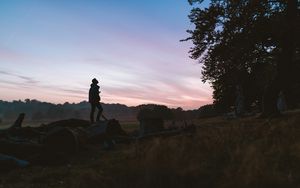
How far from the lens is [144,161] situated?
9328 millimetres

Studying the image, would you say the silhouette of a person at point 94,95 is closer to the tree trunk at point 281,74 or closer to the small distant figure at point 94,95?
the small distant figure at point 94,95

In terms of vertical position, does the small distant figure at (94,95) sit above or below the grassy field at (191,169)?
above

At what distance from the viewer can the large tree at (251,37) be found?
76.5 ft

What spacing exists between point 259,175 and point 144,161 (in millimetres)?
2488

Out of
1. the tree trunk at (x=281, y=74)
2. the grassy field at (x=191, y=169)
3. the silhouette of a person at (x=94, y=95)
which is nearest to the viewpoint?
the grassy field at (x=191, y=169)

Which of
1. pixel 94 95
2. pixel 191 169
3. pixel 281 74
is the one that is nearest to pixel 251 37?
pixel 281 74

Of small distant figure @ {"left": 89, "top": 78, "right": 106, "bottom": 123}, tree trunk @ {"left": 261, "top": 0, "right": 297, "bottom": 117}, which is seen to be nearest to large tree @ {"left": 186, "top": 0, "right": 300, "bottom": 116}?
tree trunk @ {"left": 261, "top": 0, "right": 297, "bottom": 117}

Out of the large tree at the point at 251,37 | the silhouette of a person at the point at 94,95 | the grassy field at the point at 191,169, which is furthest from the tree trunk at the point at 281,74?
the grassy field at the point at 191,169

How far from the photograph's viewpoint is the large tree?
76.5 ft

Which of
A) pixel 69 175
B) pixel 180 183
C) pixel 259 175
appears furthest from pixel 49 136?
pixel 259 175

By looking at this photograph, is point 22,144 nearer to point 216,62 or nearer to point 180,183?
point 180,183

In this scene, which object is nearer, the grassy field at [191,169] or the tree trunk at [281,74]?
the grassy field at [191,169]

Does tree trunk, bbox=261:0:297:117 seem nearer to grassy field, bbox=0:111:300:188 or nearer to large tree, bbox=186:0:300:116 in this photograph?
large tree, bbox=186:0:300:116

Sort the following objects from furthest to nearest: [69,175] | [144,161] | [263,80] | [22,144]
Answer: [263,80]
[22,144]
[69,175]
[144,161]
